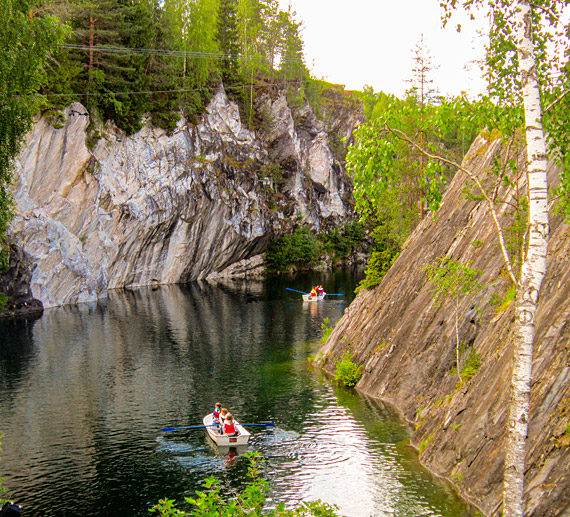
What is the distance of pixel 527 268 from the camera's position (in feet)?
32.3

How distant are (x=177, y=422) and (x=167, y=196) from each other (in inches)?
2191

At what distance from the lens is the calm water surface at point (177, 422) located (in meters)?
22.0

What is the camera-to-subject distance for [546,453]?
16.8m

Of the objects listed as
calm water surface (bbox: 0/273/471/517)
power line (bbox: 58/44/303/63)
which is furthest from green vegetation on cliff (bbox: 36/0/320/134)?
calm water surface (bbox: 0/273/471/517)

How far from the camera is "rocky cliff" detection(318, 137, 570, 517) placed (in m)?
17.3

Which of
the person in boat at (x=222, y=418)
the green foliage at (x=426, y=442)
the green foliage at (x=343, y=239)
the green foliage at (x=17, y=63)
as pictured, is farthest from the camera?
the green foliage at (x=343, y=239)

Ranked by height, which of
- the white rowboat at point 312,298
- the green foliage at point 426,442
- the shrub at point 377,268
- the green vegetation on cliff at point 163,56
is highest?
the green vegetation on cliff at point 163,56

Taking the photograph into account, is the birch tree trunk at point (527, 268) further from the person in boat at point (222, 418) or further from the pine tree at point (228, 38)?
the pine tree at point (228, 38)

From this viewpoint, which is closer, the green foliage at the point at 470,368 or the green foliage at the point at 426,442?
the green foliage at the point at 426,442

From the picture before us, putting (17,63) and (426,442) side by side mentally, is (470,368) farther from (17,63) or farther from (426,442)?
(17,63)

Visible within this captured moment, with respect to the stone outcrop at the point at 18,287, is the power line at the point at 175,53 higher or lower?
higher

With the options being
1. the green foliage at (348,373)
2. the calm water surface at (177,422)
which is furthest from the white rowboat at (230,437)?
the green foliage at (348,373)

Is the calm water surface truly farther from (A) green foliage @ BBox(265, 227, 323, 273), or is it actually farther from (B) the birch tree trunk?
(A) green foliage @ BBox(265, 227, 323, 273)

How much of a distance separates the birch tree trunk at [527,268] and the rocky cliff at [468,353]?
3003 millimetres
